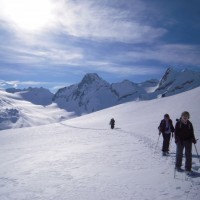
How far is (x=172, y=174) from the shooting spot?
11.7 metres

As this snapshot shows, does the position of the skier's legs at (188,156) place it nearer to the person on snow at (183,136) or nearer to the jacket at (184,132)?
the person on snow at (183,136)

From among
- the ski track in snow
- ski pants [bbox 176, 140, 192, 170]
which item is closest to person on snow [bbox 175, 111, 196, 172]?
ski pants [bbox 176, 140, 192, 170]

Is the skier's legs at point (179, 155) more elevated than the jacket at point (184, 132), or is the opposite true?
the jacket at point (184, 132)

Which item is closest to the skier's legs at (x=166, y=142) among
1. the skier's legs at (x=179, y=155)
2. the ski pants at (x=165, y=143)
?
the ski pants at (x=165, y=143)

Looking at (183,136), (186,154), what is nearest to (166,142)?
(183,136)

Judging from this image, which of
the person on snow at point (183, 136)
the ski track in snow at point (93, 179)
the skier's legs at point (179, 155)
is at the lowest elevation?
the ski track in snow at point (93, 179)

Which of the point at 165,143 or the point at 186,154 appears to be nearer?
the point at 186,154

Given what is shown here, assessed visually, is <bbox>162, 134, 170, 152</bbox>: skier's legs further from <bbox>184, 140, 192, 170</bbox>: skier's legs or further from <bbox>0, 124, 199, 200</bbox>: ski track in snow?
<bbox>184, 140, 192, 170</bbox>: skier's legs

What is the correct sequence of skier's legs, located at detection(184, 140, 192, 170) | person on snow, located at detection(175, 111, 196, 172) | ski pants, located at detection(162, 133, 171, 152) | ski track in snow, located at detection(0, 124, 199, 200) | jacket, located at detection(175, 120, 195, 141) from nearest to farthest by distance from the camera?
1. ski track in snow, located at detection(0, 124, 199, 200)
2. skier's legs, located at detection(184, 140, 192, 170)
3. person on snow, located at detection(175, 111, 196, 172)
4. jacket, located at detection(175, 120, 195, 141)
5. ski pants, located at detection(162, 133, 171, 152)

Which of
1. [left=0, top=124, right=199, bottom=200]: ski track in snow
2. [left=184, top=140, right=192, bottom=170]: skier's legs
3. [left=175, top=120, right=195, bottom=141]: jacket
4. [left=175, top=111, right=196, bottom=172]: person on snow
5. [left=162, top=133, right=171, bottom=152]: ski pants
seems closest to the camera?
[left=0, top=124, right=199, bottom=200]: ski track in snow

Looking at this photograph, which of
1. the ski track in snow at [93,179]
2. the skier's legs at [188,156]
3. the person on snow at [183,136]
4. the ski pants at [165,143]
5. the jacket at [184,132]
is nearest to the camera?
the ski track in snow at [93,179]

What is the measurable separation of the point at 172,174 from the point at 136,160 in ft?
11.4

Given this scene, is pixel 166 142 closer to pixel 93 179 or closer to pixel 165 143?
pixel 165 143

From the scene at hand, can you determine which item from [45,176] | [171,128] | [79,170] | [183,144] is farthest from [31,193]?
[171,128]
